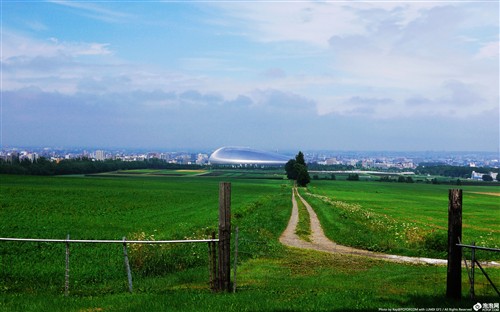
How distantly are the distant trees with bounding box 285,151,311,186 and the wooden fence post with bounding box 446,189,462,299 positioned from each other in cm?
10483

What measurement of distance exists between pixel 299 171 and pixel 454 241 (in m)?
109

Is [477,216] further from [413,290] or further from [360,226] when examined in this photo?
[413,290]

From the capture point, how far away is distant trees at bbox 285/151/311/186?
387ft

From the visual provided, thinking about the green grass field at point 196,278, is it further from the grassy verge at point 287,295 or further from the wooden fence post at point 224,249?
the wooden fence post at point 224,249

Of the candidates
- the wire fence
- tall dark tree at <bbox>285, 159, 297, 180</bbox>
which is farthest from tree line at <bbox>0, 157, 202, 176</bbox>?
the wire fence

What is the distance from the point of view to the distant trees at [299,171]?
387ft

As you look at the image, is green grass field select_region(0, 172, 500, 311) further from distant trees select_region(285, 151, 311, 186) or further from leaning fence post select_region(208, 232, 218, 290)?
distant trees select_region(285, 151, 311, 186)

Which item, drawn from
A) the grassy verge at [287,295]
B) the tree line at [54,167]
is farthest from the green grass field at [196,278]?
the tree line at [54,167]

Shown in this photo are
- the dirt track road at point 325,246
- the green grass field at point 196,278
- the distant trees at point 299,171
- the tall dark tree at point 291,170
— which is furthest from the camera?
the tall dark tree at point 291,170

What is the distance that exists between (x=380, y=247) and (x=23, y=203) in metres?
36.7

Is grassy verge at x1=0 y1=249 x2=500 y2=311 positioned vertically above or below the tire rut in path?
above

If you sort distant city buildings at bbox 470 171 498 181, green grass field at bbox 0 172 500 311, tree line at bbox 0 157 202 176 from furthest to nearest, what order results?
distant city buildings at bbox 470 171 498 181
tree line at bbox 0 157 202 176
green grass field at bbox 0 172 500 311

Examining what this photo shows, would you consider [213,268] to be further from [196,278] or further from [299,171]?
[299,171]

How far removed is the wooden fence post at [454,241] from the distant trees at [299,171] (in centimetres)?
10483
